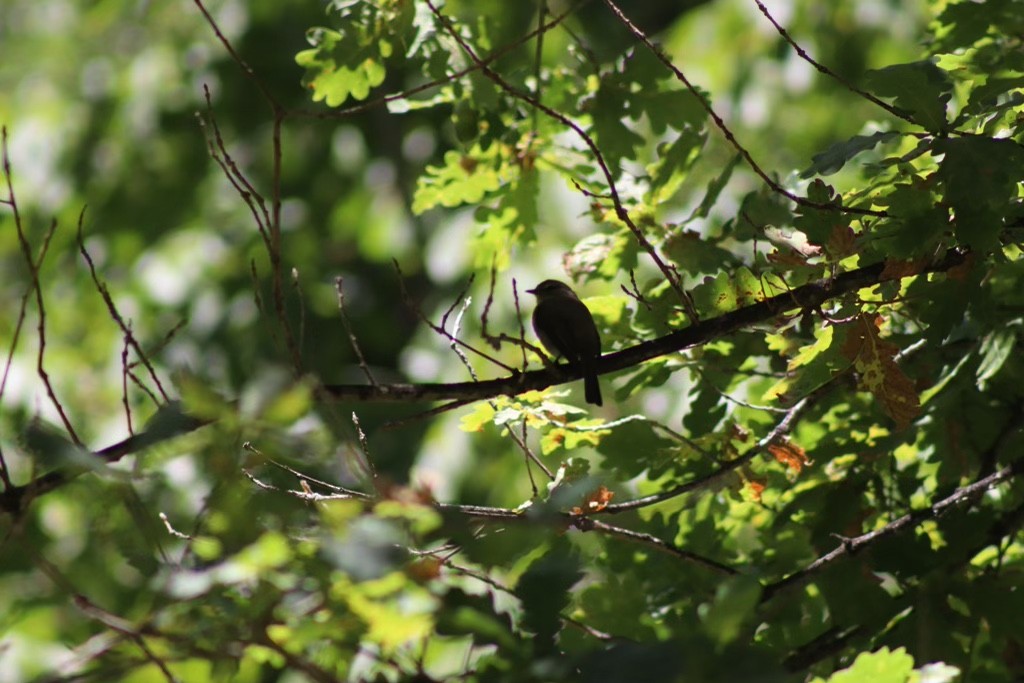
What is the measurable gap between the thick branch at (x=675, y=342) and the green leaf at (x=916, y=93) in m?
0.34

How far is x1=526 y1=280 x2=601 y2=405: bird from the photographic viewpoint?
3.15 metres

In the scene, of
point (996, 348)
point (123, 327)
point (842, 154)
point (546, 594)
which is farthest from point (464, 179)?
point (546, 594)

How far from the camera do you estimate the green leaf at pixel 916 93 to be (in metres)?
2.35

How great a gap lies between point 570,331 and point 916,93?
63.2 inches

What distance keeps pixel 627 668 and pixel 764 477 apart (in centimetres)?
136

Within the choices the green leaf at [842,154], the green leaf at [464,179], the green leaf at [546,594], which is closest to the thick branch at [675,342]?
the green leaf at [842,154]

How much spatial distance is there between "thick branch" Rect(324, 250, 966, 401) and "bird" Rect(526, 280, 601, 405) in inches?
4.7

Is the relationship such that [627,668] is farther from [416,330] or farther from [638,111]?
[416,330]

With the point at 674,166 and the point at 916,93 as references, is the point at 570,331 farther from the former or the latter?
the point at 916,93

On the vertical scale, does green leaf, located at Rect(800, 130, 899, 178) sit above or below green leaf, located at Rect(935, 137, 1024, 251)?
above

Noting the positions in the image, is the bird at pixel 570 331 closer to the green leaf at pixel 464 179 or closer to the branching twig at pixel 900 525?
the green leaf at pixel 464 179

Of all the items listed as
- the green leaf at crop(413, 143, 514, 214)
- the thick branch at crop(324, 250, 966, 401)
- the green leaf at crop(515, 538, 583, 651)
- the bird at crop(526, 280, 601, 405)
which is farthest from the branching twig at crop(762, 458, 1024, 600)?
the green leaf at crop(413, 143, 514, 214)

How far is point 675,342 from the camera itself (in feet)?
8.88

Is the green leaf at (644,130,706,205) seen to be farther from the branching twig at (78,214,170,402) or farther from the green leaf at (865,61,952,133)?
the branching twig at (78,214,170,402)
